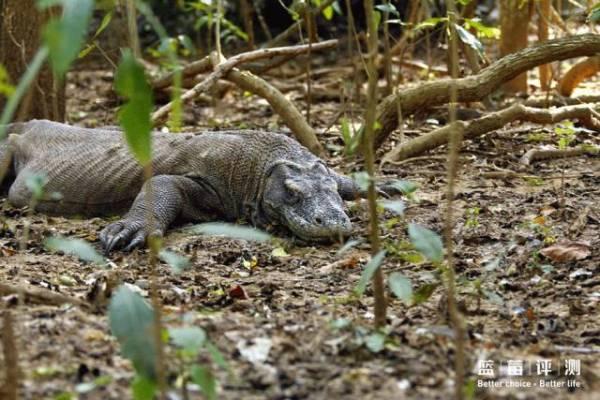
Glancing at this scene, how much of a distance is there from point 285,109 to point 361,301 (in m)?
3.94

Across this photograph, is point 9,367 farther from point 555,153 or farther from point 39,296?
point 555,153

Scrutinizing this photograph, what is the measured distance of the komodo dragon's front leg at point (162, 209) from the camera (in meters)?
5.76

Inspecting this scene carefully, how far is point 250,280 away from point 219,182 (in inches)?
73.5

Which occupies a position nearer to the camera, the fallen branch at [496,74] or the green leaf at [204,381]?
the green leaf at [204,381]

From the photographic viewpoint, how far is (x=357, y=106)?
926 centimetres

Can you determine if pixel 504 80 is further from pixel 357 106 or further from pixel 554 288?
pixel 554 288

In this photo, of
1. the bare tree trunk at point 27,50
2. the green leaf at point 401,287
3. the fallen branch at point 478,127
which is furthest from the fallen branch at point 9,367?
the bare tree trunk at point 27,50

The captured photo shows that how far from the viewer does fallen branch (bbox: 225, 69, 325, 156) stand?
308 inches

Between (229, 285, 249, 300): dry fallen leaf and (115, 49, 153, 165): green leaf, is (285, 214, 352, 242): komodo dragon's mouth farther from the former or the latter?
(115, 49, 153, 165): green leaf

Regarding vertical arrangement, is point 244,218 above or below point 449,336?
below

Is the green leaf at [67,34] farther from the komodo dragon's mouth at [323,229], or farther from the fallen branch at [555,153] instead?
the fallen branch at [555,153]

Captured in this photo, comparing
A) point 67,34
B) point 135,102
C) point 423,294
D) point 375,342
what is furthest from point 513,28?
point 67,34

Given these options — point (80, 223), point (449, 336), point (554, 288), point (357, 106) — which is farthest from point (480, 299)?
point (357, 106)

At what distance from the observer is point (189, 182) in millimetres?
6551
